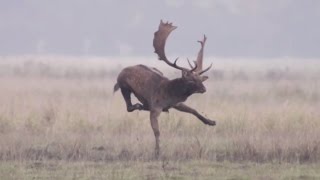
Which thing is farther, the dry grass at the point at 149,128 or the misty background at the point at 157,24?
the misty background at the point at 157,24

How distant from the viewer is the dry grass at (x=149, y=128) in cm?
1617

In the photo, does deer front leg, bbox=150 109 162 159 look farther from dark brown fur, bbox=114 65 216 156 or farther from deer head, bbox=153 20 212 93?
deer head, bbox=153 20 212 93

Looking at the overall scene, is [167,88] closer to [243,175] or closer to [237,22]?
[243,175]

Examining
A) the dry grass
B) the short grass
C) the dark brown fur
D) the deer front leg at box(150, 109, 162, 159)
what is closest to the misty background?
the dry grass

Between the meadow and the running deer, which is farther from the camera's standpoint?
the running deer

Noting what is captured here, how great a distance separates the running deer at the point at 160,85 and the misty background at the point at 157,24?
62.1 meters

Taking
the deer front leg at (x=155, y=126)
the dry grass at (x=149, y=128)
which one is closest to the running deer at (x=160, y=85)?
the deer front leg at (x=155, y=126)

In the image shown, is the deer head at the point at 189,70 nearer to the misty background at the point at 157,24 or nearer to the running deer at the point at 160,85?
the running deer at the point at 160,85

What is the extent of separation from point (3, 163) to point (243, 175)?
3446mm

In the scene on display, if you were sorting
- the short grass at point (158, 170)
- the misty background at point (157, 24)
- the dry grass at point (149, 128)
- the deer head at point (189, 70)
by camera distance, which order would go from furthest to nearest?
the misty background at point (157, 24) → the dry grass at point (149, 128) → the deer head at point (189, 70) → the short grass at point (158, 170)

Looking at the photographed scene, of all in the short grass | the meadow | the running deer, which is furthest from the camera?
the running deer

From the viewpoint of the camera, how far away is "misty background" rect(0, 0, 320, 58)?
269ft

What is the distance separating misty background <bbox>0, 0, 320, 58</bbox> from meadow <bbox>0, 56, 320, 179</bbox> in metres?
55.8

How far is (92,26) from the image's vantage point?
289 feet
